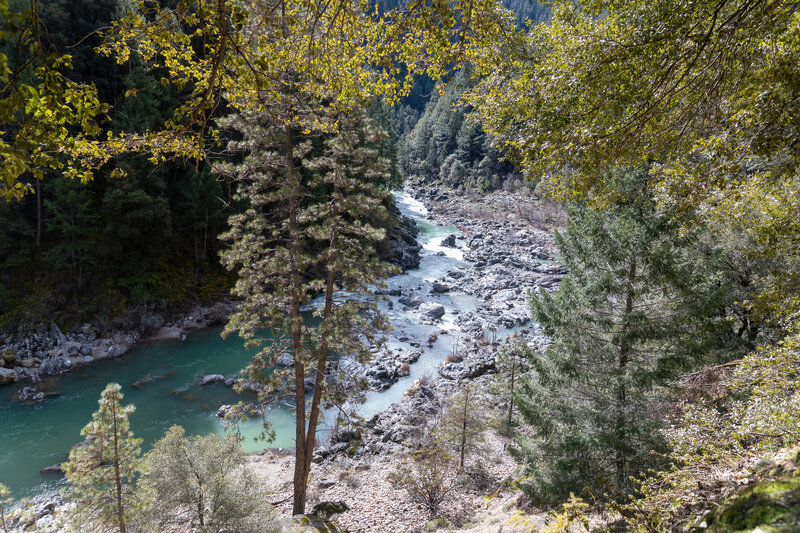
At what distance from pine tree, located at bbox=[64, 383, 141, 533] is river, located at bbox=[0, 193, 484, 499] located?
5461mm

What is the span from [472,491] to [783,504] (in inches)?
399

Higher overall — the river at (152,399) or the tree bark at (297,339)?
the tree bark at (297,339)

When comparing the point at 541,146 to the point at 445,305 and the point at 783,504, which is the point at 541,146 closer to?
the point at 783,504

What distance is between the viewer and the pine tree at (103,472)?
24.1 feet

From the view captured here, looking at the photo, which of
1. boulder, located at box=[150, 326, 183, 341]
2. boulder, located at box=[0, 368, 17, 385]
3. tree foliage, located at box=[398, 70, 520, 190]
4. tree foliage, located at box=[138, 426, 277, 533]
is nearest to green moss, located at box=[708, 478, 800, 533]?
tree foliage, located at box=[138, 426, 277, 533]

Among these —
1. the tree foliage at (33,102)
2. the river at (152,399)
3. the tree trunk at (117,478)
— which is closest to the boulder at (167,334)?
the river at (152,399)

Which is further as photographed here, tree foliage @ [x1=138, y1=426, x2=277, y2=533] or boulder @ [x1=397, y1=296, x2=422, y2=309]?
boulder @ [x1=397, y1=296, x2=422, y2=309]

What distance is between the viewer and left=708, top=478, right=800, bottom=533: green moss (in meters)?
1.92

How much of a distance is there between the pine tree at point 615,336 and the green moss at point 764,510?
4.42 m

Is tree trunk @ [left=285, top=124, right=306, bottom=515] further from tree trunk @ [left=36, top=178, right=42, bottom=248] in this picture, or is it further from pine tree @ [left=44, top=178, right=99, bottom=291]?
tree trunk @ [left=36, top=178, right=42, bottom=248]

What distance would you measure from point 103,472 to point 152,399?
877 cm

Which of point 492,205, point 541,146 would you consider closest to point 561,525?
point 541,146

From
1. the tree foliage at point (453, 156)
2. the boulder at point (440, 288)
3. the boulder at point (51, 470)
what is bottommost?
the boulder at point (51, 470)

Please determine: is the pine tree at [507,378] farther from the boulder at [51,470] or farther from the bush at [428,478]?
the boulder at [51,470]
